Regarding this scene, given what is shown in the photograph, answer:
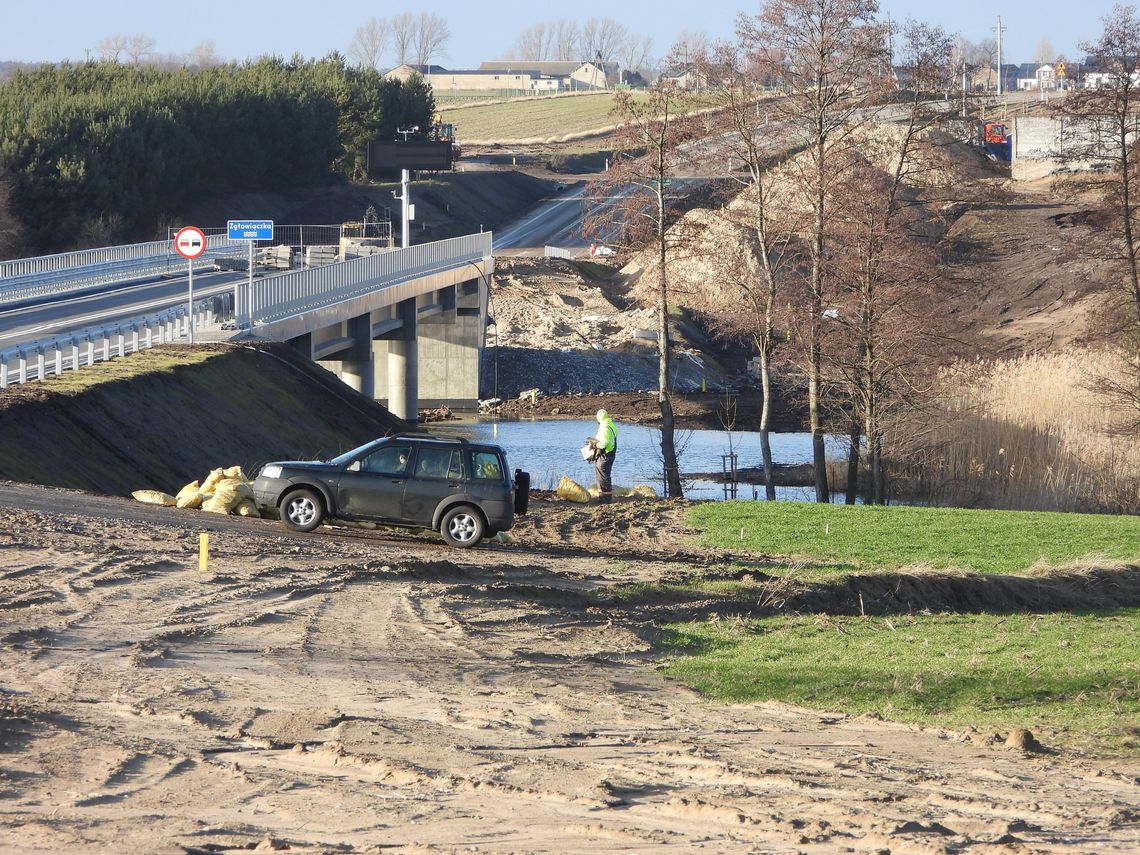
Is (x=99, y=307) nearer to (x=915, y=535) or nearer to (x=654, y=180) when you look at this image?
(x=654, y=180)

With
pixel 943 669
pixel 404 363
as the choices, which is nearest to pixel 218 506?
pixel 943 669

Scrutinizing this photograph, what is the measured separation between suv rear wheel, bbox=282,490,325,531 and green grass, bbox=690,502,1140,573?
698 cm

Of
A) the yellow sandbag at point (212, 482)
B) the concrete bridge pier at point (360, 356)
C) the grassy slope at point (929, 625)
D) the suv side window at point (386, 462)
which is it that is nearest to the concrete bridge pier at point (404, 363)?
the concrete bridge pier at point (360, 356)

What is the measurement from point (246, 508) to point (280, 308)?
19960mm

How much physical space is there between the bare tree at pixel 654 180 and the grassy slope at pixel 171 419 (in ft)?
28.9

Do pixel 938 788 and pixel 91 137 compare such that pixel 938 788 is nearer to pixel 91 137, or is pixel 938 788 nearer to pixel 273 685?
pixel 273 685

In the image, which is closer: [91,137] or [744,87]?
[744,87]

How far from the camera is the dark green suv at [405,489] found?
20.3 meters

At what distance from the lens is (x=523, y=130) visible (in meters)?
177

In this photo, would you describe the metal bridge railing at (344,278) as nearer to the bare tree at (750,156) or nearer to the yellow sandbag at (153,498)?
the bare tree at (750,156)

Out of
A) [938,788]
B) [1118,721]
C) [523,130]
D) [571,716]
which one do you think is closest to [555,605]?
[571,716]

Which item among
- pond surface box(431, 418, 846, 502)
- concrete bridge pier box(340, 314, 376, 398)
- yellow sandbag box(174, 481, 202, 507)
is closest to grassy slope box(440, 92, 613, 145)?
pond surface box(431, 418, 846, 502)

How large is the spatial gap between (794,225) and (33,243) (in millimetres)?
51617

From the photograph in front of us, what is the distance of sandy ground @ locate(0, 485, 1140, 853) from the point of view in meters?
7.46
